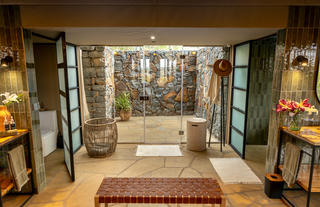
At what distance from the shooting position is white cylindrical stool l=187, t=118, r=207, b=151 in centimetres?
415

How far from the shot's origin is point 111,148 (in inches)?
158

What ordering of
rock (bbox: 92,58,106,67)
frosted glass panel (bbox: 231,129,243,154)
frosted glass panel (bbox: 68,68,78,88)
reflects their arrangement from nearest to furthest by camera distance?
frosted glass panel (bbox: 68,68,78,88), frosted glass panel (bbox: 231,129,243,154), rock (bbox: 92,58,106,67)

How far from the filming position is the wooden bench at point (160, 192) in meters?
1.99

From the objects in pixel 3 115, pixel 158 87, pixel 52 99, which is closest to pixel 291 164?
pixel 158 87

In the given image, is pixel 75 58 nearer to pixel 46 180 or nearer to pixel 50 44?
pixel 50 44

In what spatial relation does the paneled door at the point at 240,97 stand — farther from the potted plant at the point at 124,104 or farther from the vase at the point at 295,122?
the potted plant at the point at 124,104

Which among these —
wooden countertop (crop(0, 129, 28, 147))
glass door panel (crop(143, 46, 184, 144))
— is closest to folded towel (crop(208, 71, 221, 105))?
glass door panel (crop(143, 46, 184, 144))

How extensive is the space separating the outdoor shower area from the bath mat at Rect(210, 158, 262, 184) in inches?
43.7

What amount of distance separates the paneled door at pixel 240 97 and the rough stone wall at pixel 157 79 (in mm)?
937

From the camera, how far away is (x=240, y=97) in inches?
157

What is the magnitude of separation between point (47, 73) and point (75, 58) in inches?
26.8

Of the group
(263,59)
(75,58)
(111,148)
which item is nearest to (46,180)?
(111,148)

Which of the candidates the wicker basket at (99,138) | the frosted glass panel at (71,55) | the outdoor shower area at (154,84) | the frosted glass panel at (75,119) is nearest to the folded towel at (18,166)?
the wicker basket at (99,138)

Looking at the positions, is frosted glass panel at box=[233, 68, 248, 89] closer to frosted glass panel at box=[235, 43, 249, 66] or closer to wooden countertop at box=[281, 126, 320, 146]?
frosted glass panel at box=[235, 43, 249, 66]
